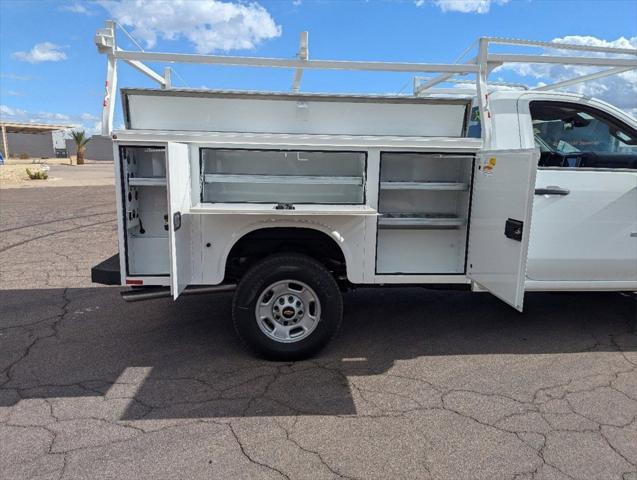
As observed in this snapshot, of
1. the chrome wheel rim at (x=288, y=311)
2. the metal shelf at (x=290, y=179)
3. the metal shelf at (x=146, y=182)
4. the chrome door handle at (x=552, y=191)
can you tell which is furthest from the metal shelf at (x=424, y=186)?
the metal shelf at (x=146, y=182)

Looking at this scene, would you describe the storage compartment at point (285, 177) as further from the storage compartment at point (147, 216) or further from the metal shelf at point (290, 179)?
the storage compartment at point (147, 216)

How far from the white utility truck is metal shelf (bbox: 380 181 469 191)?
1 centimetres

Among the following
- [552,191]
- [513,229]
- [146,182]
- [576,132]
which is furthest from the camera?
[576,132]

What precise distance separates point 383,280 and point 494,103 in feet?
5.80

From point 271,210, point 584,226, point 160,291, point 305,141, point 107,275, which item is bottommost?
point 160,291

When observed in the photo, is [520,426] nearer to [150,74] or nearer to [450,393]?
[450,393]

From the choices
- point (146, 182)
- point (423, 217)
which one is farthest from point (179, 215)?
point (423, 217)

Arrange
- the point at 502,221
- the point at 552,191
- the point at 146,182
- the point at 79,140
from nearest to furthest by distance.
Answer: the point at 502,221 → the point at 146,182 → the point at 552,191 → the point at 79,140

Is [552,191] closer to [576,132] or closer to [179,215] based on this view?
[576,132]

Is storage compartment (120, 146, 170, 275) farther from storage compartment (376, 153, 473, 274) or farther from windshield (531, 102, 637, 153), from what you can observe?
windshield (531, 102, 637, 153)

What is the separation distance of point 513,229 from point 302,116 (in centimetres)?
191

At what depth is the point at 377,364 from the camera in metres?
3.88

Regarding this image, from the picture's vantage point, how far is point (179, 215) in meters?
3.43

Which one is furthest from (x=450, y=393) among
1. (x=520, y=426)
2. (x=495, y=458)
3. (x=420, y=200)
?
(x=420, y=200)
